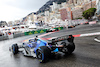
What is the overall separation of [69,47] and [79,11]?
13469cm

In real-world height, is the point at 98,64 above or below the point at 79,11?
below

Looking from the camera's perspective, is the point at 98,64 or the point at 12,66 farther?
the point at 12,66

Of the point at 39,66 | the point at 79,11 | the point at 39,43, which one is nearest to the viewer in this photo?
the point at 39,66

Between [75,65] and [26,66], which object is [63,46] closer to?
[75,65]

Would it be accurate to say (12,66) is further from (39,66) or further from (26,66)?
(39,66)

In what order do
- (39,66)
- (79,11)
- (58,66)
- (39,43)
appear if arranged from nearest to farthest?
(58,66)
(39,66)
(39,43)
(79,11)

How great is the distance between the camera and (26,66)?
4.51 metres

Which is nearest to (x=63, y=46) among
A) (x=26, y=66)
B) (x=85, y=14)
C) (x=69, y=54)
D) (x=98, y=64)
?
(x=69, y=54)

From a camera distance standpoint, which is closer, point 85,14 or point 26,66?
point 26,66

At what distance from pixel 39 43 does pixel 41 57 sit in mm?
859

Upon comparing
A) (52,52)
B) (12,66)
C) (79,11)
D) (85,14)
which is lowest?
(12,66)

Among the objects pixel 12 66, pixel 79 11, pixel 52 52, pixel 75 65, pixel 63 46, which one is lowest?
pixel 12 66

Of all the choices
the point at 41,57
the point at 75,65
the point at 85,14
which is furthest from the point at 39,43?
the point at 85,14

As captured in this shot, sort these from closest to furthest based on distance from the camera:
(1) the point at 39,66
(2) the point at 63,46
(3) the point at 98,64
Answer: (3) the point at 98,64 → (1) the point at 39,66 → (2) the point at 63,46
